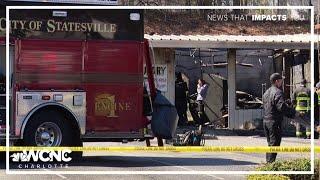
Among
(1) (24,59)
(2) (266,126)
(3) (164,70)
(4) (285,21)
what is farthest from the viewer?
(4) (285,21)

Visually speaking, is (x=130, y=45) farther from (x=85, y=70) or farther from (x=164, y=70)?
(x=164, y=70)

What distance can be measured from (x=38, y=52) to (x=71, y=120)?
56.9 inches

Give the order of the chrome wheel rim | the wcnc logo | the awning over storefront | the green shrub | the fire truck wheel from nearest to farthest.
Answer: the green shrub < the wcnc logo < the fire truck wheel < the chrome wheel rim < the awning over storefront

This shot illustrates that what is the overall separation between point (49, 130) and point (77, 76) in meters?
1.16

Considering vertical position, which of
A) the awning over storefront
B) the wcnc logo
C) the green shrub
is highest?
the awning over storefront

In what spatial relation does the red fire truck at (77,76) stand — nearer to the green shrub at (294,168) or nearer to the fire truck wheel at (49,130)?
the fire truck wheel at (49,130)

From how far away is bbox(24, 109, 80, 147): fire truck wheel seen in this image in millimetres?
11703

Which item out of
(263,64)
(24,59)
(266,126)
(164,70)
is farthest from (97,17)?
(263,64)

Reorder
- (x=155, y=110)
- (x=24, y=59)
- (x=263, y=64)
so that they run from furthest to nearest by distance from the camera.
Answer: (x=263, y=64) < (x=155, y=110) < (x=24, y=59)

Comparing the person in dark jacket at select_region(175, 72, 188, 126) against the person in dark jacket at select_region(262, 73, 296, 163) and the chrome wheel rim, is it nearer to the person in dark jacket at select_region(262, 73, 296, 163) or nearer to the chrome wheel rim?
the chrome wheel rim

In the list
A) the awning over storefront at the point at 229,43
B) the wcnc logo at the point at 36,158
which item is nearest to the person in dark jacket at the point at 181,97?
the awning over storefront at the point at 229,43

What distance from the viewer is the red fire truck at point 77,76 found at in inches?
456

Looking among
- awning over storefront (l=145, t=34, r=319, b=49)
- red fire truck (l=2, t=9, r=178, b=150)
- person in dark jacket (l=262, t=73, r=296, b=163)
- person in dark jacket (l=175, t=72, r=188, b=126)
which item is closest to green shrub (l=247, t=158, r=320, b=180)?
person in dark jacket (l=262, t=73, r=296, b=163)

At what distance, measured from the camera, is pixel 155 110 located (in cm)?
1239
